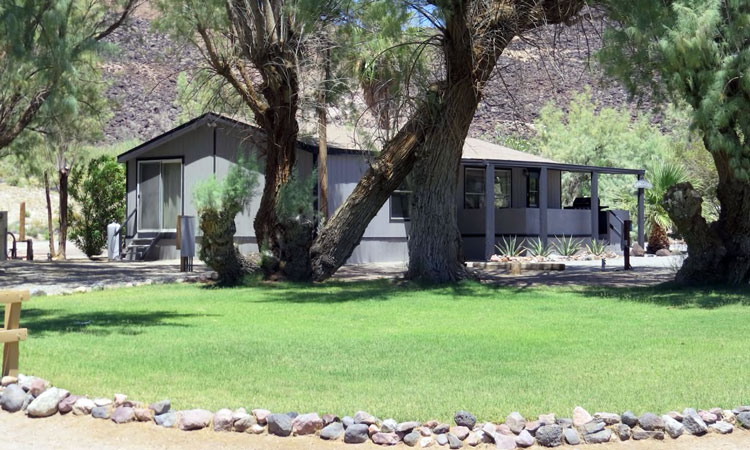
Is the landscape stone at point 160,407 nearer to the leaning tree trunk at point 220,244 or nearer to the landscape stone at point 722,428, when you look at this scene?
the landscape stone at point 722,428

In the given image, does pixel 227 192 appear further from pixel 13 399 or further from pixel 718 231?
pixel 13 399

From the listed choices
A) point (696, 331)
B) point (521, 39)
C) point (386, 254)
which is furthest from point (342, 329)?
point (386, 254)

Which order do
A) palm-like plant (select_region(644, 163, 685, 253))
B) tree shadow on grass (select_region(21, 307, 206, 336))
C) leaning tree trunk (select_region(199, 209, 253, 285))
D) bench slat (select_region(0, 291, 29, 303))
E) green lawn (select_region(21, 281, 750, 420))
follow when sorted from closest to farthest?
green lawn (select_region(21, 281, 750, 420)) < bench slat (select_region(0, 291, 29, 303)) < tree shadow on grass (select_region(21, 307, 206, 336)) < leaning tree trunk (select_region(199, 209, 253, 285)) < palm-like plant (select_region(644, 163, 685, 253))

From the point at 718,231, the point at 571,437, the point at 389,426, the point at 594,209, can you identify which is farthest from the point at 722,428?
the point at 594,209

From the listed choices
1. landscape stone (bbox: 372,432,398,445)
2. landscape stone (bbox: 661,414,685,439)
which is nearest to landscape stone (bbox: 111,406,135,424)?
landscape stone (bbox: 372,432,398,445)

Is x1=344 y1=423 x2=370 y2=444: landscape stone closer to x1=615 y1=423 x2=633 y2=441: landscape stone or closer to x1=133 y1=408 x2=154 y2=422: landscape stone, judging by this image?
x1=133 y1=408 x2=154 y2=422: landscape stone

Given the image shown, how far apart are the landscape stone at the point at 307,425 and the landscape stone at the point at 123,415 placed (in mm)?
1155

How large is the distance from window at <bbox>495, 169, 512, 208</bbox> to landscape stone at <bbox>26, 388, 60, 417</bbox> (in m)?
23.4

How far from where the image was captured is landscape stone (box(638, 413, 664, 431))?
5.90 metres

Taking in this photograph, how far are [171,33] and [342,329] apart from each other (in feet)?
34.5

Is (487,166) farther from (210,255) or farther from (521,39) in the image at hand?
(210,255)

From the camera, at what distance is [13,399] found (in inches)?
259


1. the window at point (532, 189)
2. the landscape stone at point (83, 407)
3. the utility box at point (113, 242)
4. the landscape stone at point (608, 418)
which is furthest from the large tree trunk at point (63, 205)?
the landscape stone at point (608, 418)

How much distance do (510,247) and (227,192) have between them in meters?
12.1
